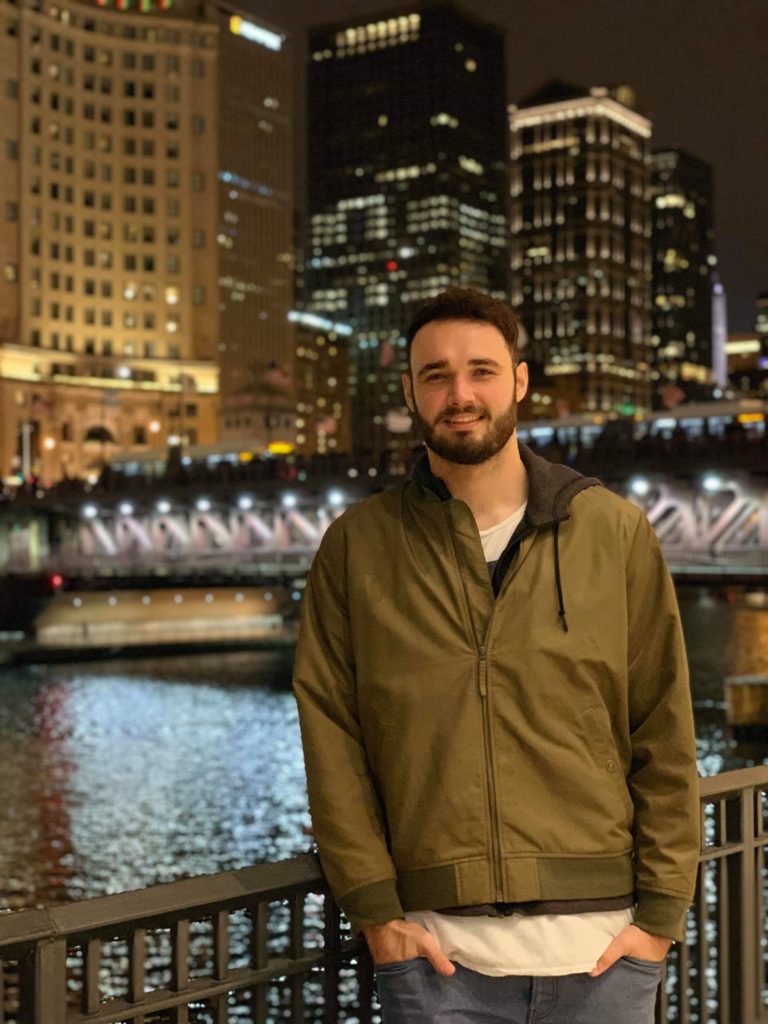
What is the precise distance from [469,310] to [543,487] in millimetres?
614

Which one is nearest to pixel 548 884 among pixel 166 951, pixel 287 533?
pixel 166 951

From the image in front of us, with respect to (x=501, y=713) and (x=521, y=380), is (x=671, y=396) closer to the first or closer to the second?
(x=521, y=380)

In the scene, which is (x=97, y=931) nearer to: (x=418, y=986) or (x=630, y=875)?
(x=418, y=986)

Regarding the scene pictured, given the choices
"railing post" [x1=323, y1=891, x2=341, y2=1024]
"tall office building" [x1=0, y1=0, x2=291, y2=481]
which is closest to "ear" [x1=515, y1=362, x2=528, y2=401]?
"railing post" [x1=323, y1=891, x2=341, y2=1024]

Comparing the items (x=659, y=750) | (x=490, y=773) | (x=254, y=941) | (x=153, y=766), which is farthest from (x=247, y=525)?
(x=490, y=773)

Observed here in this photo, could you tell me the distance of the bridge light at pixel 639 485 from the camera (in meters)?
44.0

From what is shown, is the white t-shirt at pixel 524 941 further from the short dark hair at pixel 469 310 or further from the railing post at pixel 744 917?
the railing post at pixel 744 917

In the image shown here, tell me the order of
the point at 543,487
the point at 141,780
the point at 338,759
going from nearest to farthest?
the point at 338,759 → the point at 543,487 → the point at 141,780

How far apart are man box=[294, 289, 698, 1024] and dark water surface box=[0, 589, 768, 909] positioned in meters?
22.2

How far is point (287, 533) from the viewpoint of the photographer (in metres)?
59.2

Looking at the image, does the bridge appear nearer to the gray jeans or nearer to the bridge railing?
the bridge railing

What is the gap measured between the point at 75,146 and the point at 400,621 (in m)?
162

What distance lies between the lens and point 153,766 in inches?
1533

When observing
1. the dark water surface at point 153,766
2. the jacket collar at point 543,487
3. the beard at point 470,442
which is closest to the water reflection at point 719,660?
the dark water surface at point 153,766
